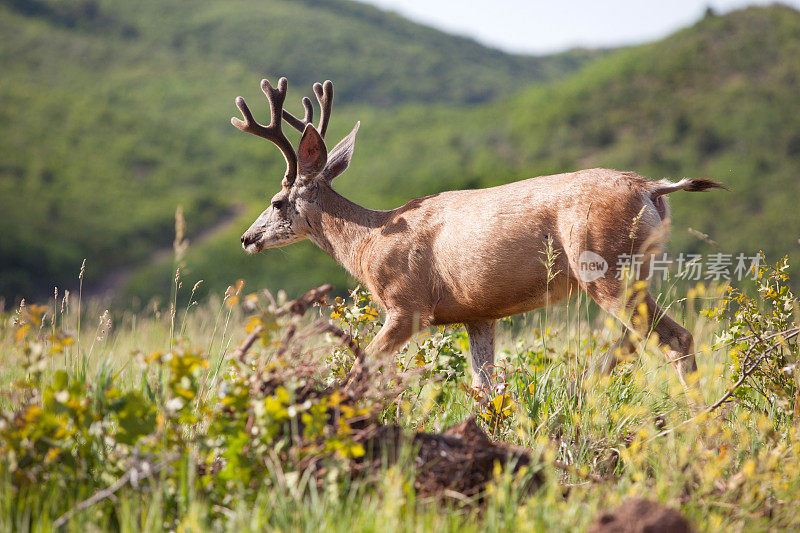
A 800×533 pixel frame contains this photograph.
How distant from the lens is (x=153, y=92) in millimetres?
56219

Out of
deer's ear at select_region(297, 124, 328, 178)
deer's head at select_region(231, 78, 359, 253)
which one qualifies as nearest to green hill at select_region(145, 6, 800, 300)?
deer's head at select_region(231, 78, 359, 253)

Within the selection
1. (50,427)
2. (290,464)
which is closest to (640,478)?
(290,464)

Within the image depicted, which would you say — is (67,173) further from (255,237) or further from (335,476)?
(335,476)

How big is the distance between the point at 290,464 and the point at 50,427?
0.94 m

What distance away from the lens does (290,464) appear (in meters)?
3.00

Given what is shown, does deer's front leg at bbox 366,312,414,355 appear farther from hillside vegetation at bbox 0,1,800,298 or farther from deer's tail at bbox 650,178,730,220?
hillside vegetation at bbox 0,1,800,298

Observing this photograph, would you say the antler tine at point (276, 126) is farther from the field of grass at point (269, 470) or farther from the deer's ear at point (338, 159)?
the field of grass at point (269, 470)

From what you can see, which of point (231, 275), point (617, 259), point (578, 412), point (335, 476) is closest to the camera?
point (335, 476)

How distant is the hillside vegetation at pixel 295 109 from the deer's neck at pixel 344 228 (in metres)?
11.8

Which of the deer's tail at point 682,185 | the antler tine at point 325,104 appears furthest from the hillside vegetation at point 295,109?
the deer's tail at point 682,185

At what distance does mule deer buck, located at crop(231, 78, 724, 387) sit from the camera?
16.0ft

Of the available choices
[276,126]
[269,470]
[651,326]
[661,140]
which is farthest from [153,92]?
[269,470]

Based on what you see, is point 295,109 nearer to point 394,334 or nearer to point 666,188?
point 394,334

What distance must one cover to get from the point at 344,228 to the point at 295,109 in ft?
136
